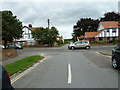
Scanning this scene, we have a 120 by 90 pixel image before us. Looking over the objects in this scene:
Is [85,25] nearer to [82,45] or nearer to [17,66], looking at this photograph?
[82,45]

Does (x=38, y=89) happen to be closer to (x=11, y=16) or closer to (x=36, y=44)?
(x=11, y=16)

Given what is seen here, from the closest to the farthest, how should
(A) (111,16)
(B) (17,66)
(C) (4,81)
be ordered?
(C) (4,81), (B) (17,66), (A) (111,16)

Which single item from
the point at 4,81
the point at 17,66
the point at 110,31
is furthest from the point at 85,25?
the point at 4,81

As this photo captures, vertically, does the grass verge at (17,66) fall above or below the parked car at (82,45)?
below

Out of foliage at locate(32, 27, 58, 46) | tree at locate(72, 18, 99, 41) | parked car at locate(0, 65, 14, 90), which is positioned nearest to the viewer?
parked car at locate(0, 65, 14, 90)

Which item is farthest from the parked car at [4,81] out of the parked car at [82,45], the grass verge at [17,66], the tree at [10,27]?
the parked car at [82,45]

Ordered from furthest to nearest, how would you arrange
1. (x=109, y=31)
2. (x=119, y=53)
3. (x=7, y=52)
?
1. (x=109, y=31)
2. (x=7, y=52)
3. (x=119, y=53)

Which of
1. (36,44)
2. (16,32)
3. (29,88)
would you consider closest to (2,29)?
(16,32)

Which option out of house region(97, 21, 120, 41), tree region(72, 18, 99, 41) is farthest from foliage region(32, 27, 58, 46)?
tree region(72, 18, 99, 41)

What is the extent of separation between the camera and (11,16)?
24.6 m

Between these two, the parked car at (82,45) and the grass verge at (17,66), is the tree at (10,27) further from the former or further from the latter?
the grass verge at (17,66)

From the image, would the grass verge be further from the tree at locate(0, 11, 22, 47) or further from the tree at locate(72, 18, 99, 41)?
the tree at locate(72, 18, 99, 41)

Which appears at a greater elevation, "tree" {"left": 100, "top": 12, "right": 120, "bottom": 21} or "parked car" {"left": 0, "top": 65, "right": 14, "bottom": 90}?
"tree" {"left": 100, "top": 12, "right": 120, "bottom": 21}

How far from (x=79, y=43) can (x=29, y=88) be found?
23818 millimetres
